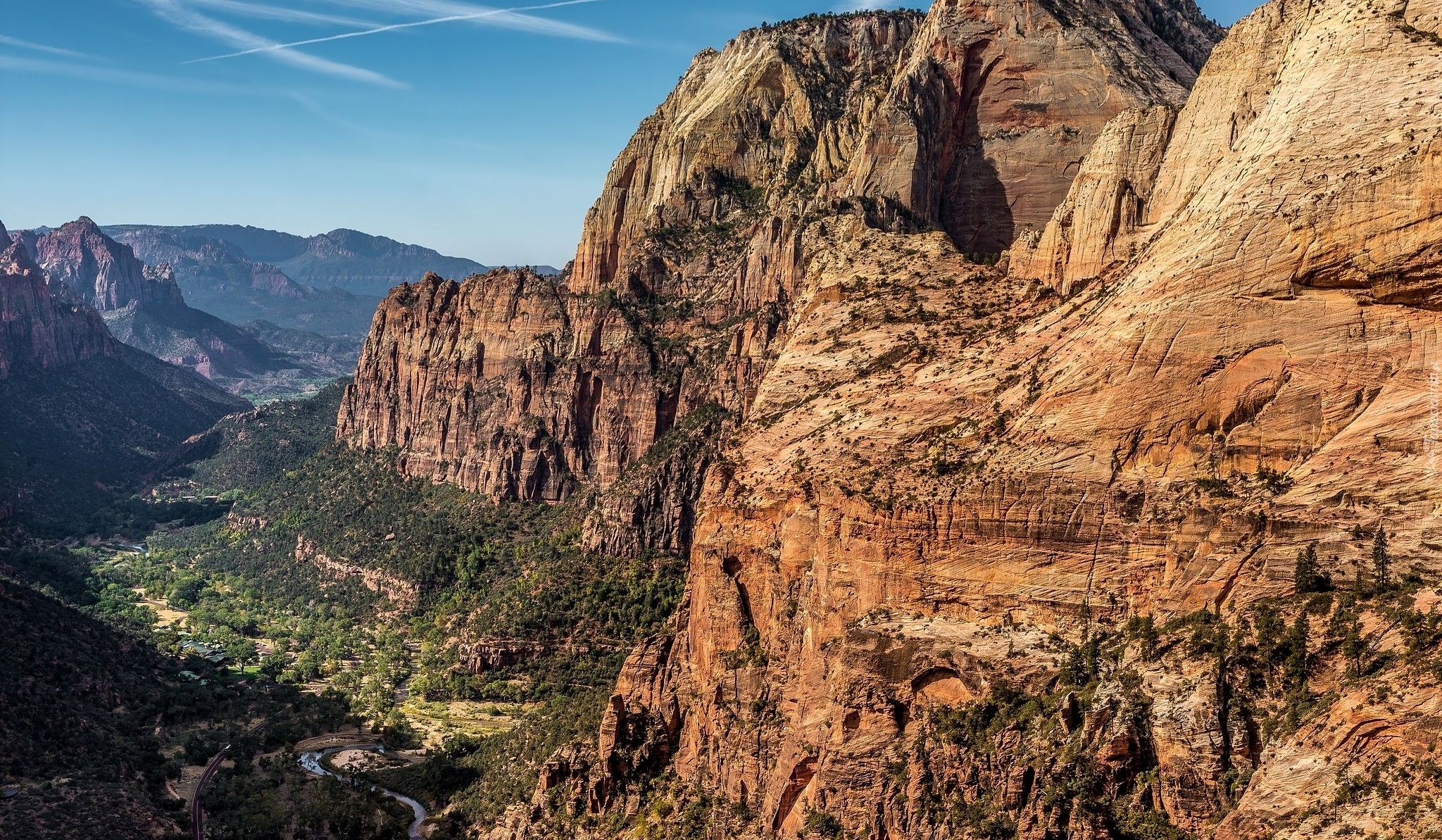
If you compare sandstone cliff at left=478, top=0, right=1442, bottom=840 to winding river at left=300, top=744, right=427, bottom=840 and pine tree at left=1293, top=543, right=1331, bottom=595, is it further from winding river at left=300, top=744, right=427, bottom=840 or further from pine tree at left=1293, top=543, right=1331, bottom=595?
winding river at left=300, top=744, right=427, bottom=840

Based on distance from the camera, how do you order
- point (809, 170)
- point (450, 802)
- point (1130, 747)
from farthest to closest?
1. point (809, 170)
2. point (450, 802)
3. point (1130, 747)

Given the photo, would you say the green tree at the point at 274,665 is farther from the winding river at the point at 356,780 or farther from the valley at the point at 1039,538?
the winding river at the point at 356,780

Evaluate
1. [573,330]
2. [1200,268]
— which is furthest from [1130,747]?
[573,330]

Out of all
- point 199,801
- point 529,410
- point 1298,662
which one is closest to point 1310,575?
point 1298,662

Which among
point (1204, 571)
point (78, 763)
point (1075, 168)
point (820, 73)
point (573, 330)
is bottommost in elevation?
point (78, 763)

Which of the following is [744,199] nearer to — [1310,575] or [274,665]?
[274,665]

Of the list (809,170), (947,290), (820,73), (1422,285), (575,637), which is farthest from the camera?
(820,73)

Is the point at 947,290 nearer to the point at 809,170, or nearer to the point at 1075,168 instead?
→ the point at 1075,168
